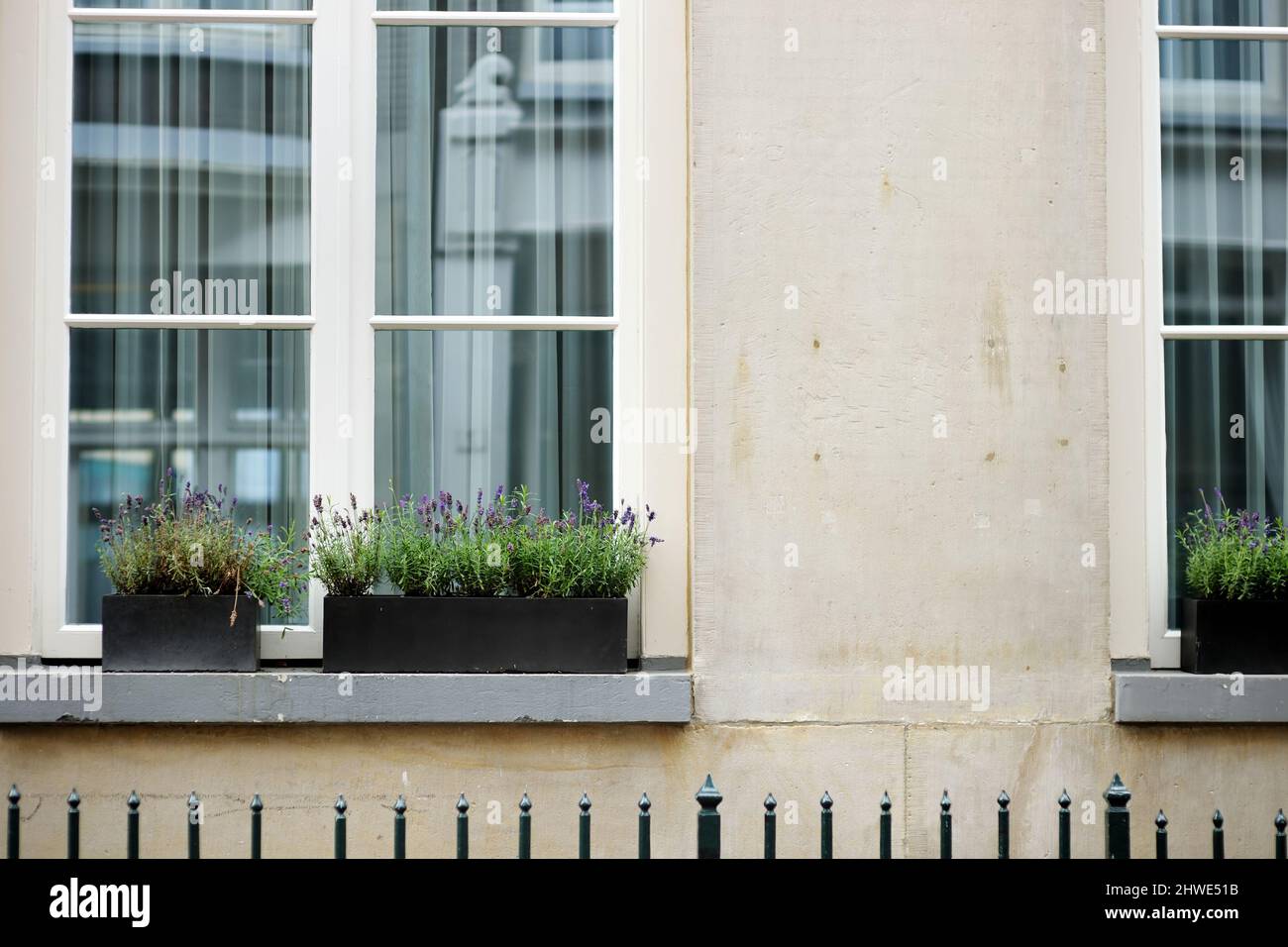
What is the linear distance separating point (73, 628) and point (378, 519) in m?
1.24

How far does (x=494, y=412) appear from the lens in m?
5.04

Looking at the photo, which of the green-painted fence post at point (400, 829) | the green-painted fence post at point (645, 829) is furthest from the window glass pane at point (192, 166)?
the green-painted fence post at point (645, 829)

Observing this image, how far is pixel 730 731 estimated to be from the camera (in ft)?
15.3

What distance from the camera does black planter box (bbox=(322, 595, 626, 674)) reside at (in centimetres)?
464

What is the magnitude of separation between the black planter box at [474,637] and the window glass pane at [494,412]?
520mm

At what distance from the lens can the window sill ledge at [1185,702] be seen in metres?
4.70

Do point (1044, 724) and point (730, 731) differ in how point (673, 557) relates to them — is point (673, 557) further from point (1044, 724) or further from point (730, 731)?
point (1044, 724)

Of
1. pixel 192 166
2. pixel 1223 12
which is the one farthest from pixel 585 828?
pixel 1223 12

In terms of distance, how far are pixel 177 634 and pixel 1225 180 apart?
4.47 m

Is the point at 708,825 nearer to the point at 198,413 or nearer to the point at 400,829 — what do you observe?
the point at 400,829

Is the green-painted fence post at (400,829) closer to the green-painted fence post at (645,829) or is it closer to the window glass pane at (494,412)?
the green-painted fence post at (645,829)

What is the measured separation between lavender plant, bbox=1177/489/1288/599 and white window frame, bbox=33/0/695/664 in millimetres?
1972

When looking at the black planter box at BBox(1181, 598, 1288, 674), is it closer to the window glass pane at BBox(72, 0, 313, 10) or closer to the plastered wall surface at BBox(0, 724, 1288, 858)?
the plastered wall surface at BBox(0, 724, 1288, 858)
